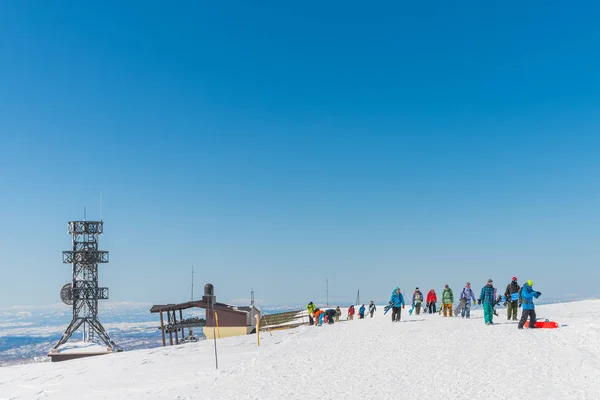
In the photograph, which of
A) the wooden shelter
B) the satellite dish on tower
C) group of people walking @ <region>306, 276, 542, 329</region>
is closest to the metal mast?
the satellite dish on tower

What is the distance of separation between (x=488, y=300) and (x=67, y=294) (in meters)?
60.8

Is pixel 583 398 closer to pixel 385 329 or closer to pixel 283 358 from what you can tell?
pixel 283 358

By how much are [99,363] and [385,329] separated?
40.8 feet

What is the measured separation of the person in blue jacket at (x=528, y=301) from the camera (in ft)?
65.9

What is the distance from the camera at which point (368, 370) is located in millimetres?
13430

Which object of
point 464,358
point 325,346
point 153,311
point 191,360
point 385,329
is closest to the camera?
point 464,358

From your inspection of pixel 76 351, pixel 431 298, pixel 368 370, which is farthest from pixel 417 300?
pixel 76 351

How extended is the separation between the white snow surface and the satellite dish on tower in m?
49.3

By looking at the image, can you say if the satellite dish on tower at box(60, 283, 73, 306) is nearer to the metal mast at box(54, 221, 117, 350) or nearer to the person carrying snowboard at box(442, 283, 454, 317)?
the metal mast at box(54, 221, 117, 350)

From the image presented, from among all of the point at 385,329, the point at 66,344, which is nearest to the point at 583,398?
the point at 385,329

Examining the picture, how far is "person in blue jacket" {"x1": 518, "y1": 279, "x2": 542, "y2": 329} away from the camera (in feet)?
65.9

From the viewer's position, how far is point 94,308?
70.1m

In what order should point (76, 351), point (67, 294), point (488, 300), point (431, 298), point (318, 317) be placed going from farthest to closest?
point (67, 294), point (76, 351), point (431, 298), point (318, 317), point (488, 300)

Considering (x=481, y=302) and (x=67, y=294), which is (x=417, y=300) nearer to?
(x=481, y=302)
